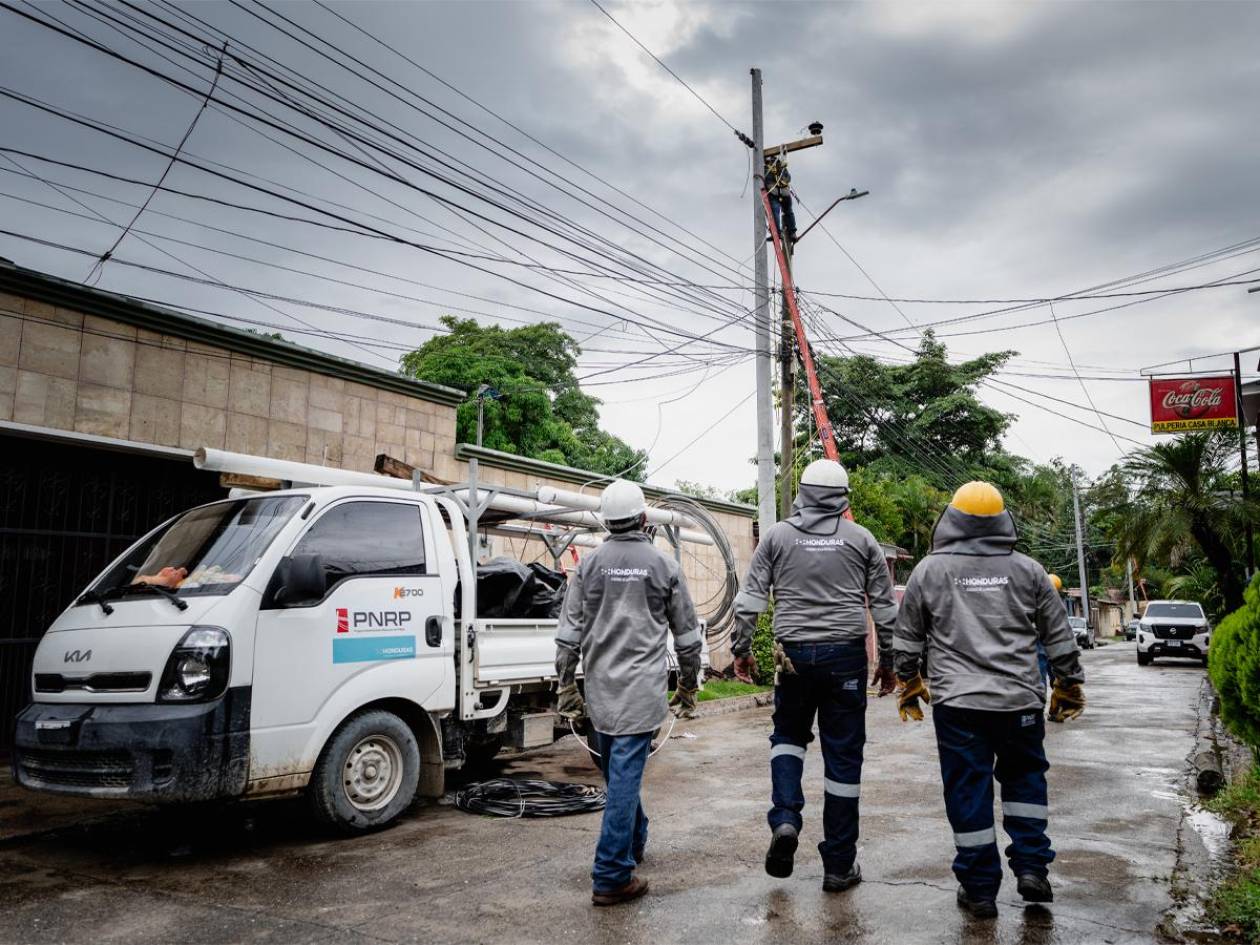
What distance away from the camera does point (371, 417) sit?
11.7 metres

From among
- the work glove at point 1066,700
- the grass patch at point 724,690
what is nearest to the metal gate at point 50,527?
the grass patch at point 724,690

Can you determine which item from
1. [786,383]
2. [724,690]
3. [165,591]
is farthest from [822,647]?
[786,383]

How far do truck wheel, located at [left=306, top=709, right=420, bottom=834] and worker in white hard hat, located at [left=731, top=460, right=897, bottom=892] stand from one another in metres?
2.38

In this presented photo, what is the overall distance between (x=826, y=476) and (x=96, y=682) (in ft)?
13.2

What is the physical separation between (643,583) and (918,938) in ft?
6.33

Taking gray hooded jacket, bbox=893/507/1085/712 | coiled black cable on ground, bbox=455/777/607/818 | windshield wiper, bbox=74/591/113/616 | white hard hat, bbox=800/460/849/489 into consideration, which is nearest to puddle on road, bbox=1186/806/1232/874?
gray hooded jacket, bbox=893/507/1085/712

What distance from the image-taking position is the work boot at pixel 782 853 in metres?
4.49

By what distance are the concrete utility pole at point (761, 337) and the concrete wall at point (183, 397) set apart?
5326 mm

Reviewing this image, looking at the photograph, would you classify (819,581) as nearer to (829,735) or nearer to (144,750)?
(829,735)

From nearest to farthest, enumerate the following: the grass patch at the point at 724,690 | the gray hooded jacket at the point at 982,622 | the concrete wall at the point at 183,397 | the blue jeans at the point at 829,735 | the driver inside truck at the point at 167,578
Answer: the gray hooded jacket at the point at 982,622 → the blue jeans at the point at 829,735 → the driver inside truck at the point at 167,578 → the concrete wall at the point at 183,397 → the grass patch at the point at 724,690

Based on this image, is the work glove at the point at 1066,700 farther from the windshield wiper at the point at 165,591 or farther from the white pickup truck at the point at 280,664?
the windshield wiper at the point at 165,591

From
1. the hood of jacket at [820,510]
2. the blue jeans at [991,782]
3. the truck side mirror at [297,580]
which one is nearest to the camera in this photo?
the blue jeans at [991,782]

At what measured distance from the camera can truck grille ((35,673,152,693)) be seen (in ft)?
16.7

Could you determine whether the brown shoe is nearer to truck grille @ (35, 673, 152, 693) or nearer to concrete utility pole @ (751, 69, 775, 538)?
truck grille @ (35, 673, 152, 693)
